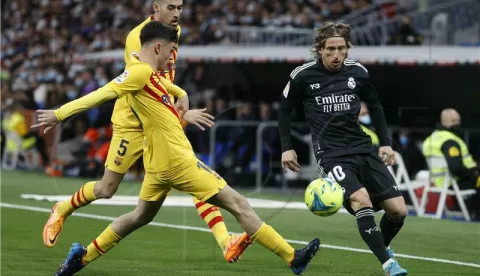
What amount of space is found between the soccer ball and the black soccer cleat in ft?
1.11

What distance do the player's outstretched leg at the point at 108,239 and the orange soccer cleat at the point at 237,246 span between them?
0.68 m

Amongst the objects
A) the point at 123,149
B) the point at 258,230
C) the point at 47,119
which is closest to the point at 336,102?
the point at 258,230

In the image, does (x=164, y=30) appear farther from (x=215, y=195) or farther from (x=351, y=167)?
(x=351, y=167)

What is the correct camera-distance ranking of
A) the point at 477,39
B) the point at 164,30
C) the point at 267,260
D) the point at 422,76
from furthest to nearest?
the point at 477,39
the point at 422,76
the point at 267,260
the point at 164,30

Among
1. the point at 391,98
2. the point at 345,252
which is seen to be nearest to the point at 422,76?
the point at 391,98

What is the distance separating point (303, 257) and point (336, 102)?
1.50 m

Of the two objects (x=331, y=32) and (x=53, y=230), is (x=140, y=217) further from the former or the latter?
(x=331, y=32)

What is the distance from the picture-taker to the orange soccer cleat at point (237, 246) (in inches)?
378

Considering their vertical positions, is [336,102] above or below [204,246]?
above

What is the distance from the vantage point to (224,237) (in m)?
10.0

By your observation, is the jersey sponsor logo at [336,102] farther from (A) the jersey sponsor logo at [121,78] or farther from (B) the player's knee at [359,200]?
(A) the jersey sponsor logo at [121,78]

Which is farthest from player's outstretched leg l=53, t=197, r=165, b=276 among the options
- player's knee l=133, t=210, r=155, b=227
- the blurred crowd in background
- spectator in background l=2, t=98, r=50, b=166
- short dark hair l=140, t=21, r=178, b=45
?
spectator in background l=2, t=98, r=50, b=166

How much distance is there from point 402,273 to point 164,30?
264 cm

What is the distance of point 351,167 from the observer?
984 centimetres
